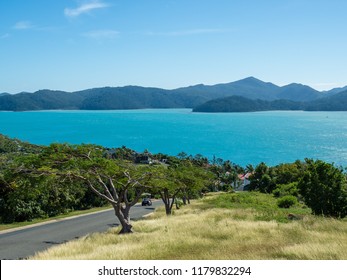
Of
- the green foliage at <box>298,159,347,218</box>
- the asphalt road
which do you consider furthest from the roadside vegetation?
the asphalt road

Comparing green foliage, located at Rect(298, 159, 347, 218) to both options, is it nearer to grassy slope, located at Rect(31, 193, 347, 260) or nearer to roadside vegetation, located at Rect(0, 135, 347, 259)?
roadside vegetation, located at Rect(0, 135, 347, 259)

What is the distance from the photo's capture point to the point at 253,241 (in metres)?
13.6

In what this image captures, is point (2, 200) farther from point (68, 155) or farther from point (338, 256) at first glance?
point (338, 256)

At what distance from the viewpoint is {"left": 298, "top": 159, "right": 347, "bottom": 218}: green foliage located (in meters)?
28.5

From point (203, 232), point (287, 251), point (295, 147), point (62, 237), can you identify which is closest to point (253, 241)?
point (287, 251)

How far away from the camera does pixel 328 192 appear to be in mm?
28500

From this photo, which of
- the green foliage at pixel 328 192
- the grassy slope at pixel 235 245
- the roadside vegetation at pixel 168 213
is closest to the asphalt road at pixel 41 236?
the roadside vegetation at pixel 168 213

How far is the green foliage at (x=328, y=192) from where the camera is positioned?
2847cm

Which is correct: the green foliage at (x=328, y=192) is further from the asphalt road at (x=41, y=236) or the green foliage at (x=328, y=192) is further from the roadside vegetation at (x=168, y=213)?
the asphalt road at (x=41, y=236)

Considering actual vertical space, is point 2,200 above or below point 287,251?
below

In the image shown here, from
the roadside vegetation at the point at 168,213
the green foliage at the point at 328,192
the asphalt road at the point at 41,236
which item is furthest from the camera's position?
the green foliage at the point at 328,192
